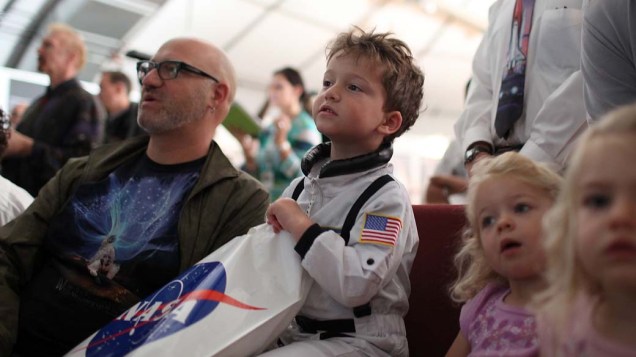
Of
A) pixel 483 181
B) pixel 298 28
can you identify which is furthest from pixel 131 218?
pixel 298 28

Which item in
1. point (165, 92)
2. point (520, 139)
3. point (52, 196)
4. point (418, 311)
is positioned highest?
point (165, 92)

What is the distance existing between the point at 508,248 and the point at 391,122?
0.61 meters

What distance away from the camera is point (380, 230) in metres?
1.54

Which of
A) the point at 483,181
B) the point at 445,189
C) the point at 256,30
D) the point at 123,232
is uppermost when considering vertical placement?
the point at 256,30

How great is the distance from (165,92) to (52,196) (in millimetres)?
522

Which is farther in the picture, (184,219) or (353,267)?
(184,219)

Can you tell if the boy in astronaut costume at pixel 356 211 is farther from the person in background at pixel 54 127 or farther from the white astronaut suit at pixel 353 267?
the person in background at pixel 54 127

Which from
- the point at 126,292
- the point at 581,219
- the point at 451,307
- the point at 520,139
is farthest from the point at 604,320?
the point at 126,292

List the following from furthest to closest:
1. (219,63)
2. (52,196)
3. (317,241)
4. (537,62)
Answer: (219,63)
(52,196)
(537,62)
(317,241)

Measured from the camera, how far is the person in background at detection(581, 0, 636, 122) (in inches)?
58.1

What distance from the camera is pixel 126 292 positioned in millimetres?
1857

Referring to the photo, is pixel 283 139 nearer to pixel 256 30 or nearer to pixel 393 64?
pixel 393 64

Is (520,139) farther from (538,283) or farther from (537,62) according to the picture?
(538,283)

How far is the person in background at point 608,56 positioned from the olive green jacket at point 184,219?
3.34 ft
